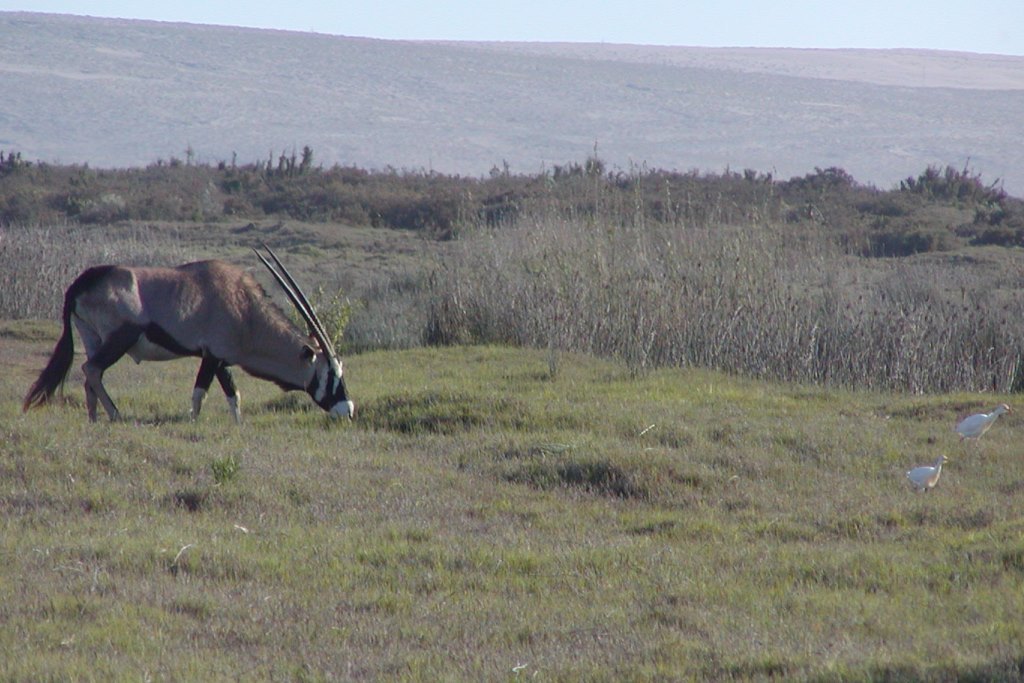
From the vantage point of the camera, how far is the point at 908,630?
5.71 meters

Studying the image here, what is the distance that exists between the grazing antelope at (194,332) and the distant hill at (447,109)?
41169 mm

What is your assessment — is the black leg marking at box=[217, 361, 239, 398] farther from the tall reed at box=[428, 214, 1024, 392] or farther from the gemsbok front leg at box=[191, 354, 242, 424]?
the tall reed at box=[428, 214, 1024, 392]

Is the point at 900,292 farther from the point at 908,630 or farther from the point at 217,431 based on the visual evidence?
the point at 908,630

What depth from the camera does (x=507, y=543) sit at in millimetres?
7324

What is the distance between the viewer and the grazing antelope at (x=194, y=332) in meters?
10.9

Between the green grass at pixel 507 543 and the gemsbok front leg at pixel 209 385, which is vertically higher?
the green grass at pixel 507 543

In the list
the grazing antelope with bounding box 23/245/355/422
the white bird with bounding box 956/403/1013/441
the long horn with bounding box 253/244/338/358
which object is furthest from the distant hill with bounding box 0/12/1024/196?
the white bird with bounding box 956/403/1013/441

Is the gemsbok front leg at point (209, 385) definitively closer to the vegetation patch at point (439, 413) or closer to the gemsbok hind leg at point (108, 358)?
the gemsbok hind leg at point (108, 358)

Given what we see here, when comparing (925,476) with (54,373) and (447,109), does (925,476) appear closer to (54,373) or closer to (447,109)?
(54,373)

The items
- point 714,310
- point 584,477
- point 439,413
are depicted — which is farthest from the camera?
point 714,310

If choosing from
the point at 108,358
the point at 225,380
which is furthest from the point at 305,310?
the point at 108,358

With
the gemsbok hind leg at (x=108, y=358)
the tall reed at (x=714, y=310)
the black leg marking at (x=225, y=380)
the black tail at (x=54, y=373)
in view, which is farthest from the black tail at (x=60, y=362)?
the tall reed at (x=714, y=310)

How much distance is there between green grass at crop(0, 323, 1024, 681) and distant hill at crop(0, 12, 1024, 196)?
141ft

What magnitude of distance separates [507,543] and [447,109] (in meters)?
67.5
